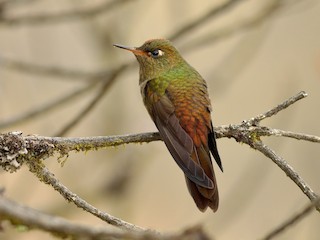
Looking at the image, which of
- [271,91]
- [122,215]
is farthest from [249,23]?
[271,91]

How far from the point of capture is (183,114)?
3.19m

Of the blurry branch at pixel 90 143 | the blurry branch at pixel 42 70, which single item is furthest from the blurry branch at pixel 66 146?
the blurry branch at pixel 42 70

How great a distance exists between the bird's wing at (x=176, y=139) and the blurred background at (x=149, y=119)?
164 centimetres

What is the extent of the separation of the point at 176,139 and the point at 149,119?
2568 millimetres

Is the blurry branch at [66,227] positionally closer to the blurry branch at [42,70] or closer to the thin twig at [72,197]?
the thin twig at [72,197]

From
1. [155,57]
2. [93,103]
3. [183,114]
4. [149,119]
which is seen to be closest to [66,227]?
[93,103]

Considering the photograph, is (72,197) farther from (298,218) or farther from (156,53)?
(156,53)

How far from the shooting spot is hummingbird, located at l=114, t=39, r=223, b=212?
110 inches

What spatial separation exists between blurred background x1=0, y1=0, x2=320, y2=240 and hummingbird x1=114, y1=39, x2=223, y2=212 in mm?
1075

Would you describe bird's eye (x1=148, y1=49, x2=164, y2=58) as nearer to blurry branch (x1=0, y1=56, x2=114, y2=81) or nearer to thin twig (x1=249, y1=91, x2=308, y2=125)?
blurry branch (x1=0, y1=56, x2=114, y2=81)

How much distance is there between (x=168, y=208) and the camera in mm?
7254

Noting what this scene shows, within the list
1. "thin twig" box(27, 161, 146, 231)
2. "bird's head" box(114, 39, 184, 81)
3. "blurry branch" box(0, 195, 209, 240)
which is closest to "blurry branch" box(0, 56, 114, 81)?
"bird's head" box(114, 39, 184, 81)

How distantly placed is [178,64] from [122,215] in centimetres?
253

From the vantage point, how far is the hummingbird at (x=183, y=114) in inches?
110
